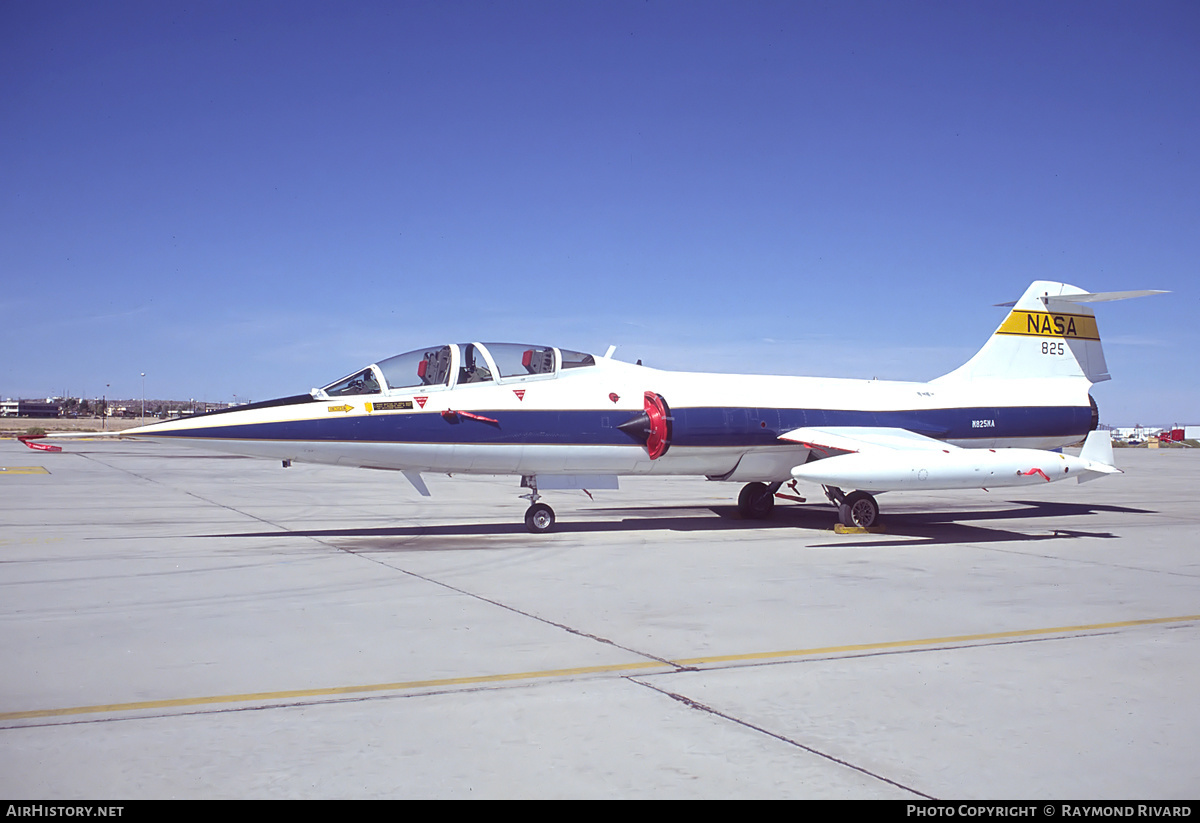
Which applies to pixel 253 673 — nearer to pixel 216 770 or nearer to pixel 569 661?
pixel 216 770

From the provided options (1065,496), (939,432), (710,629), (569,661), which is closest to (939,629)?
(710,629)

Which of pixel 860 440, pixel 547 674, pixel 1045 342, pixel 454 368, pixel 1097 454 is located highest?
pixel 1045 342

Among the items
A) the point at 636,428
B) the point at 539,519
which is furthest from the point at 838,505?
the point at 539,519

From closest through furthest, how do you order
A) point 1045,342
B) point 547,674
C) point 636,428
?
point 547,674 < point 636,428 < point 1045,342

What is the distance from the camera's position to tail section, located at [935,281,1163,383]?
18.7 m

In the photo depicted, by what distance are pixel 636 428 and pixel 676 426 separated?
660mm

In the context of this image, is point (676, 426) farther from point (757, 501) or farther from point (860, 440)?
point (757, 501)

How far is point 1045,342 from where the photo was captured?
62.1ft

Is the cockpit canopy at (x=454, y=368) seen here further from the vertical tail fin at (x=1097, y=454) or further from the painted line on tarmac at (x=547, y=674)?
the vertical tail fin at (x=1097, y=454)

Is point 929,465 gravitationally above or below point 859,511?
above

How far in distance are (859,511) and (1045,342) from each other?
6898mm

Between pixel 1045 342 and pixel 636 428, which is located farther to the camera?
pixel 1045 342

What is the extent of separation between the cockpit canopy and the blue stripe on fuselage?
52 cm

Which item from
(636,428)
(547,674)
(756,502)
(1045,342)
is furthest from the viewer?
(1045,342)
